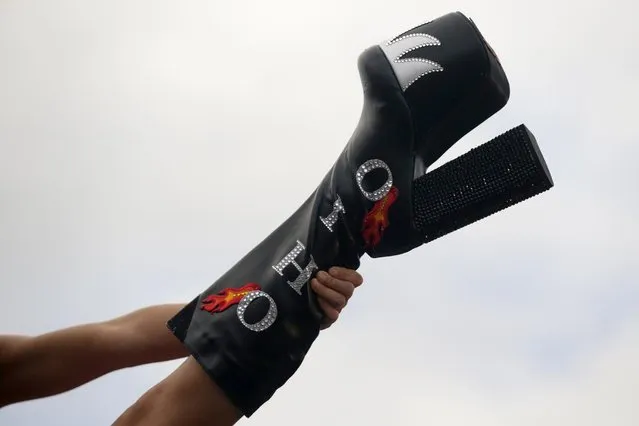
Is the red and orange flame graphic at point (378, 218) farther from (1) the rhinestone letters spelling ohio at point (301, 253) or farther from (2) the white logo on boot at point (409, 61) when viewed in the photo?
(2) the white logo on boot at point (409, 61)

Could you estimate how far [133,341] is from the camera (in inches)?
39.8

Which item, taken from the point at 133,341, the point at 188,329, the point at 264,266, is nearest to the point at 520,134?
the point at 264,266

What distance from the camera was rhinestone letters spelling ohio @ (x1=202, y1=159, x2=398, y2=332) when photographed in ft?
2.85

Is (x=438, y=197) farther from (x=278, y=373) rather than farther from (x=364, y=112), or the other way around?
(x=278, y=373)

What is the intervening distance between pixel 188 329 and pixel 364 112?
351mm

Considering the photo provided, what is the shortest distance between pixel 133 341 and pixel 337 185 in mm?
361

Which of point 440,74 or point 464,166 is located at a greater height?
point 440,74

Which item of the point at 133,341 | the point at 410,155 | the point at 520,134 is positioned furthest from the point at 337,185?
the point at 133,341

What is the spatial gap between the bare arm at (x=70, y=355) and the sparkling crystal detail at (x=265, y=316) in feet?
0.55

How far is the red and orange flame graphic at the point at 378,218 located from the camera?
888 mm

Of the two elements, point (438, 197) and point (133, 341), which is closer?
point (438, 197)

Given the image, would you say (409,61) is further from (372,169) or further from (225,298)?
(225,298)

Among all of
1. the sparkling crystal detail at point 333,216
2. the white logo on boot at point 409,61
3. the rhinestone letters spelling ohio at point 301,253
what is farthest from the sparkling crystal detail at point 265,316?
the white logo on boot at point 409,61

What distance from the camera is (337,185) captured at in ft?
2.96
